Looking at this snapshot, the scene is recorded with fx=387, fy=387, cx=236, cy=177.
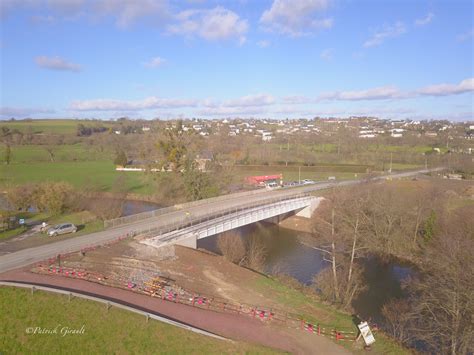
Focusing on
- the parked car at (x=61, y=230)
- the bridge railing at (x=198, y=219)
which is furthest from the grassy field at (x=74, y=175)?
the parked car at (x=61, y=230)

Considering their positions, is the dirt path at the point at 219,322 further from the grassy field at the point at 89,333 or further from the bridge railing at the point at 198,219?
the bridge railing at the point at 198,219

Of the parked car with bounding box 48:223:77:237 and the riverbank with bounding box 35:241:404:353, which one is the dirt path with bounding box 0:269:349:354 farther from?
the parked car with bounding box 48:223:77:237

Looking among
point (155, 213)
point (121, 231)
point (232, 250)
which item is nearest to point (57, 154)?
point (155, 213)

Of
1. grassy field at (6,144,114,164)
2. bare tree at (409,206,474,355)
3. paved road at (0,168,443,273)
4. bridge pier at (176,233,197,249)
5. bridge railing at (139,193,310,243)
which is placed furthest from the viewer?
grassy field at (6,144,114,164)

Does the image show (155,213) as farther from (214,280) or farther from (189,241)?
(214,280)

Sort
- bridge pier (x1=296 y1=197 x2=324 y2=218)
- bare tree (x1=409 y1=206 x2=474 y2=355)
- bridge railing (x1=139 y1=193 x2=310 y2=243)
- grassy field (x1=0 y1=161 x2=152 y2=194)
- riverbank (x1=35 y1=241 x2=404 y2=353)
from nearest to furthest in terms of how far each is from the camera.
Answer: bare tree (x1=409 y1=206 x2=474 y2=355)
riverbank (x1=35 y1=241 x2=404 y2=353)
bridge railing (x1=139 y1=193 x2=310 y2=243)
bridge pier (x1=296 y1=197 x2=324 y2=218)
grassy field (x1=0 y1=161 x2=152 y2=194)

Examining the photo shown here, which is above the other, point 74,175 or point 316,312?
Answer: point 74,175

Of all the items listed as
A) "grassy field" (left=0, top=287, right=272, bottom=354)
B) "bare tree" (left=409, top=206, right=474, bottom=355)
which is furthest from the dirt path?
"bare tree" (left=409, top=206, right=474, bottom=355)
